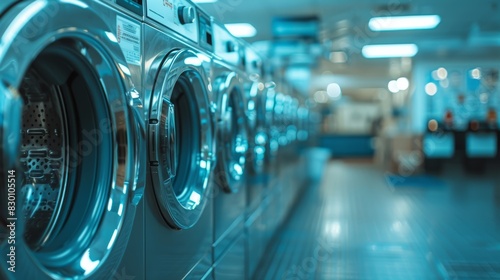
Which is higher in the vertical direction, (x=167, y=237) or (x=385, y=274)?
(x=167, y=237)

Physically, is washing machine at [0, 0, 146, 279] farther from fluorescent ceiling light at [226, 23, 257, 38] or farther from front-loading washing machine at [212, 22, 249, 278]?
fluorescent ceiling light at [226, 23, 257, 38]

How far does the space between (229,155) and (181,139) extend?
1.26ft

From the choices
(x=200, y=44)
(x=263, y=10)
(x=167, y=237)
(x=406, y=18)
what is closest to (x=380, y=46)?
(x=406, y=18)

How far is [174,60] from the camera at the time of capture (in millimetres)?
1424

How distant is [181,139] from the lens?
1846 millimetres

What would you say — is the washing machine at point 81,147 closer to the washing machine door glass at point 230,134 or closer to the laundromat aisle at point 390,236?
the washing machine door glass at point 230,134

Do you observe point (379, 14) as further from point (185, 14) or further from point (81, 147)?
point (81, 147)

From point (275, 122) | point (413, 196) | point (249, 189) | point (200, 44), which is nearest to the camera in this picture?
point (200, 44)

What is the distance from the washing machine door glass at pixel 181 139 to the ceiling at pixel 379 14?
3010mm

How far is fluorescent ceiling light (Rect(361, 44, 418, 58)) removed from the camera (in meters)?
8.23

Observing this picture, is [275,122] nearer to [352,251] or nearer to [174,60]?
[352,251]

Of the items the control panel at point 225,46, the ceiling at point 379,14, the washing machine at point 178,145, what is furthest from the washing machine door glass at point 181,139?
the ceiling at point 379,14

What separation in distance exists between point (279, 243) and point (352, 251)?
1.95 ft

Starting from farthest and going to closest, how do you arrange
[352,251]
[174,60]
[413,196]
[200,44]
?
1. [413,196]
2. [352,251]
3. [200,44]
4. [174,60]
